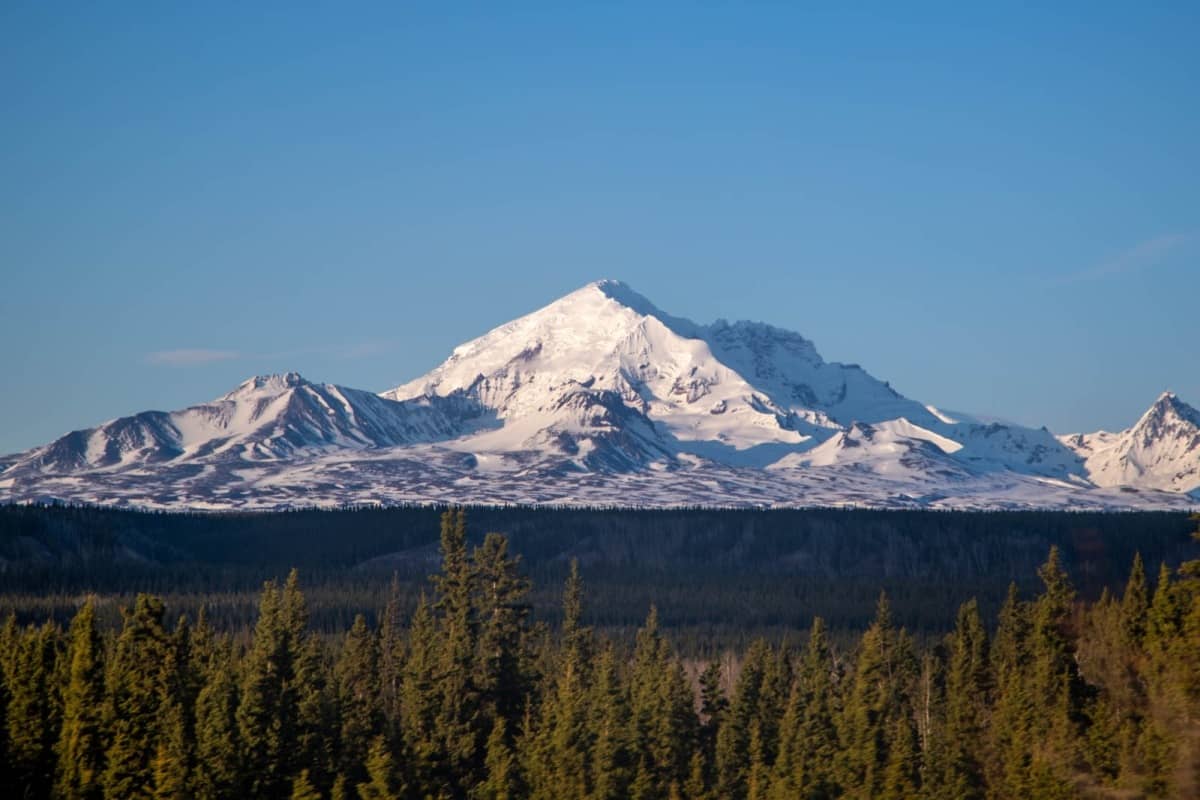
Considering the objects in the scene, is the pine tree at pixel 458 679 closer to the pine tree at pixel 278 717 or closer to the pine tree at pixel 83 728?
the pine tree at pixel 278 717

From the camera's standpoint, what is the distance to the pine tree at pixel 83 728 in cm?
7456

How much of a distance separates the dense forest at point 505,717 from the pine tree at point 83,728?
0.09 m

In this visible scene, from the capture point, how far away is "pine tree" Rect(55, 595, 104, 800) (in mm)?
74562

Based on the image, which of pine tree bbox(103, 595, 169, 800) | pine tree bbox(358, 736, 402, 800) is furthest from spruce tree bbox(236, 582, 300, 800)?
pine tree bbox(103, 595, 169, 800)

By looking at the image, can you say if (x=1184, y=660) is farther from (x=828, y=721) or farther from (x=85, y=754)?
(x=828, y=721)

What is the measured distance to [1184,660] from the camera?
115ft

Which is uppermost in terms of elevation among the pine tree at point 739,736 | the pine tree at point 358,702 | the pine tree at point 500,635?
the pine tree at point 500,635

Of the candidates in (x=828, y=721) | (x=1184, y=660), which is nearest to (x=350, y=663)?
(x=828, y=721)

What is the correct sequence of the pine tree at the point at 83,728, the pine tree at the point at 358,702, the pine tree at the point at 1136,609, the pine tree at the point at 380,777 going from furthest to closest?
the pine tree at the point at 1136,609 < the pine tree at the point at 358,702 < the pine tree at the point at 83,728 < the pine tree at the point at 380,777

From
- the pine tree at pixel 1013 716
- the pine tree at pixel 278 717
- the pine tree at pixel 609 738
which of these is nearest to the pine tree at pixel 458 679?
the pine tree at pixel 609 738

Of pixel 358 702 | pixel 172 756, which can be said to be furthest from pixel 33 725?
pixel 358 702

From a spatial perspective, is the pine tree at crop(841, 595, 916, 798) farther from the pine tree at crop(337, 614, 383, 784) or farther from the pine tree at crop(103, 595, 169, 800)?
the pine tree at crop(103, 595, 169, 800)

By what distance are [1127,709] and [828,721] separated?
16338 mm

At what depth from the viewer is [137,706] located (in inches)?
2945
